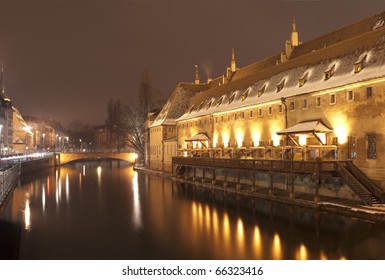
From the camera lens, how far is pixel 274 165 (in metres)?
30.6

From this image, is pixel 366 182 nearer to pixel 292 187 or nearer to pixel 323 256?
pixel 292 187

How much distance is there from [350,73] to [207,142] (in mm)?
21928

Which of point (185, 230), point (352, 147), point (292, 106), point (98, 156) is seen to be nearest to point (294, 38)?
Answer: point (292, 106)

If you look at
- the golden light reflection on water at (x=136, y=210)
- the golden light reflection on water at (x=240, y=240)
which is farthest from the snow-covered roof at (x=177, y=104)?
the golden light reflection on water at (x=240, y=240)

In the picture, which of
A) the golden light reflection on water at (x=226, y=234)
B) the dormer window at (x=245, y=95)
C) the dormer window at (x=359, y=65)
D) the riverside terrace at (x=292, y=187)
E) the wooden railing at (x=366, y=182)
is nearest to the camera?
the golden light reflection on water at (x=226, y=234)

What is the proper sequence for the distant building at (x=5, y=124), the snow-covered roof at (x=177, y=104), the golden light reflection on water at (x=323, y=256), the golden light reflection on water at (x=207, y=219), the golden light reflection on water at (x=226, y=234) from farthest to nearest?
the distant building at (x=5, y=124), the snow-covered roof at (x=177, y=104), the golden light reflection on water at (x=207, y=219), the golden light reflection on water at (x=226, y=234), the golden light reflection on water at (x=323, y=256)

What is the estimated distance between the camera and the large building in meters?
25.5

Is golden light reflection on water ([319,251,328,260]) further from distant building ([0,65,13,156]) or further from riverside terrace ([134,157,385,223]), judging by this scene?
distant building ([0,65,13,156])

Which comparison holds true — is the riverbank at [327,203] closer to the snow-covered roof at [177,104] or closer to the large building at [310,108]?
the large building at [310,108]

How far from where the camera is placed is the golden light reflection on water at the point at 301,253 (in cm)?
1706

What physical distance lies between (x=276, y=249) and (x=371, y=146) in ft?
37.1

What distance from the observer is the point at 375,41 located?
2828 cm

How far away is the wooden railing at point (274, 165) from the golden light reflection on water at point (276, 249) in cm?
747
